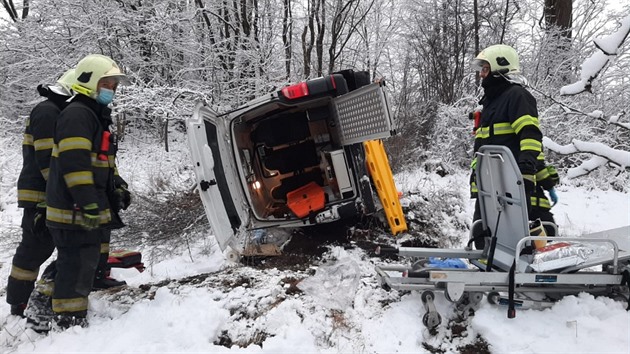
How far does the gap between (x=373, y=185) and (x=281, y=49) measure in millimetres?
6768

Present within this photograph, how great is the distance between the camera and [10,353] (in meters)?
2.73

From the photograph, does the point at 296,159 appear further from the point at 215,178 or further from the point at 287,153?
the point at 215,178

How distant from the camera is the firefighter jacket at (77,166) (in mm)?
2889

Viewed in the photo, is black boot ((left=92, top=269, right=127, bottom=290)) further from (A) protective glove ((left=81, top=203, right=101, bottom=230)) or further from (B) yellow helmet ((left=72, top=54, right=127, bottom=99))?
(B) yellow helmet ((left=72, top=54, right=127, bottom=99))

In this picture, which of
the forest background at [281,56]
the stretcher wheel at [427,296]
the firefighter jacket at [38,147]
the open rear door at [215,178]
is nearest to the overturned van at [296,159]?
the open rear door at [215,178]

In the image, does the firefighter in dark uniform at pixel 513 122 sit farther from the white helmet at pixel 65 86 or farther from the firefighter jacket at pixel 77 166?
the white helmet at pixel 65 86

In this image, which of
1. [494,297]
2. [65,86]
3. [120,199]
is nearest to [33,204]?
[120,199]

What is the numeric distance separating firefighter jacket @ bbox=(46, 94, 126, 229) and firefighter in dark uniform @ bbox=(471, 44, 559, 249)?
3160mm

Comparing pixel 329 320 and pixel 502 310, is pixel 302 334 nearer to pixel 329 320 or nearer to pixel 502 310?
pixel 329 320

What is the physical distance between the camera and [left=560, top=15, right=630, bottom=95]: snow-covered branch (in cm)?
223

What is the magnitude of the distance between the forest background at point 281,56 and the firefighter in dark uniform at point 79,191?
4.60 meters

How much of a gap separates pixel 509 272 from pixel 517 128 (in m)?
1.24

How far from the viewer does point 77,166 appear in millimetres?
2887

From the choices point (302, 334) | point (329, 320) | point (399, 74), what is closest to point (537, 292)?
point (329, 320)
